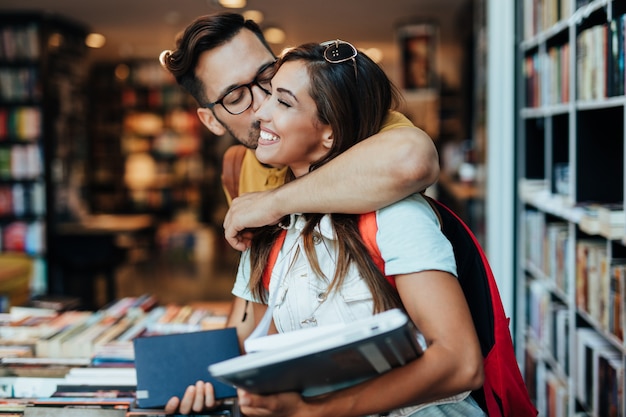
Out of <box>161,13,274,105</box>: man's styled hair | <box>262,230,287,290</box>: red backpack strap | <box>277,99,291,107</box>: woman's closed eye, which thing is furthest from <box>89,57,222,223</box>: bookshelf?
<box>277,99,291,107</box>: woman's closed eye

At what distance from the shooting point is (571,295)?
2.95 meters

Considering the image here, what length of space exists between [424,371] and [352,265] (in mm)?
220

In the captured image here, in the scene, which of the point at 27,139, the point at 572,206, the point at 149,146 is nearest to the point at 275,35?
the point at 27,139

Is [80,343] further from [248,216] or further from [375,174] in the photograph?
[375,174]

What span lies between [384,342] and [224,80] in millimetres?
976

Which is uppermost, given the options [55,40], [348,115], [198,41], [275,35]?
[275,35]

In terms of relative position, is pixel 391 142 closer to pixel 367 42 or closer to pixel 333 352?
pixel 333 352

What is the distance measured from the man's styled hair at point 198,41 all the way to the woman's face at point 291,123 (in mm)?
541

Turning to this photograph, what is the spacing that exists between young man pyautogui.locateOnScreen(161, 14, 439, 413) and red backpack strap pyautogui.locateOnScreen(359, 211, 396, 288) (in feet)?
0.10

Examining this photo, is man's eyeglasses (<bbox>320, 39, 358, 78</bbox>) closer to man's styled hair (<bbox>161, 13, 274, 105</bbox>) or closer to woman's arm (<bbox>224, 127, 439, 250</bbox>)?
woman's arm (<bbox>224, 127, 439, 250</bbox>)

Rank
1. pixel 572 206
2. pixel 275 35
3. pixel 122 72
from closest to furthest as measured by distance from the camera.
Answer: pixel 572 206 < pixel 275 35 < pixel 122 72

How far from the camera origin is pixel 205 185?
10.8m

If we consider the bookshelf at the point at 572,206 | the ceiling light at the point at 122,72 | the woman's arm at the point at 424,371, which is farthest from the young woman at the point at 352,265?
the ceiling light at the point at 122,72

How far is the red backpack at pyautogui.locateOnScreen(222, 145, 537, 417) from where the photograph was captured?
1294 millimetres
